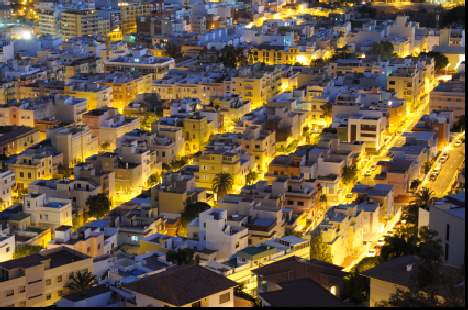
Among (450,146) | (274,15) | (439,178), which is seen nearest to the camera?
(439,178)

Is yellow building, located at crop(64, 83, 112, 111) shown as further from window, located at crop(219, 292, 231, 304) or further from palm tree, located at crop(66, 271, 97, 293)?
window, located at crop(219, 292, 231, 304)

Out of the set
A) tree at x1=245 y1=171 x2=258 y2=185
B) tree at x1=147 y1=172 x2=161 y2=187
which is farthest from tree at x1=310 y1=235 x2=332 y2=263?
tree at x1=147 y1=172 x2=161 y2=187

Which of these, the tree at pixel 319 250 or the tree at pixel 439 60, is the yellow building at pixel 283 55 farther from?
the tree at pixel 319 250

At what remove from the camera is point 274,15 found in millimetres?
23031

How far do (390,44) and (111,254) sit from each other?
36.4 ft

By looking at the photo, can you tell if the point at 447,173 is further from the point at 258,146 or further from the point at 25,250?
the point at 25,250

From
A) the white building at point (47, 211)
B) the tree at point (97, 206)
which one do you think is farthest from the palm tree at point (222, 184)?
the white building at point (47, 211)

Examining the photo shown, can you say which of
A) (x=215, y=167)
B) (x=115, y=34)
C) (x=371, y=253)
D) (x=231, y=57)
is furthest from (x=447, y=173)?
(x=115, y=34)

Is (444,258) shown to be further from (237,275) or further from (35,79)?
(35,79)

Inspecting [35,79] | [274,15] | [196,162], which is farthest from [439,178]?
[274,15]

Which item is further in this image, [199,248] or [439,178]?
[439,178]

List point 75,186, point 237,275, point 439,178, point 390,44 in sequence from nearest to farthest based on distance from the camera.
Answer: point 237,275 → point 75,186 → point 439,178 → point 390,44

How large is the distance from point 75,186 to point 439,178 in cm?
362

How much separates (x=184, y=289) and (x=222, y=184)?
3946 millimetres
